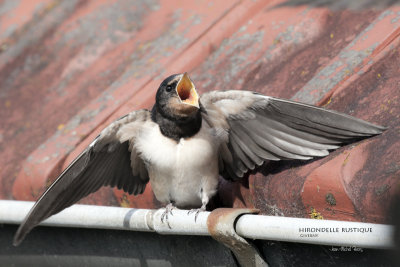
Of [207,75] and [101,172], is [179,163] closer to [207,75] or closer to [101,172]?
[101,172]

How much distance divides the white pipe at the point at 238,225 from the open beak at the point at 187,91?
0.49 meters

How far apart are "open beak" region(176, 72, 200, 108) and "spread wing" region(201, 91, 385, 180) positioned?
0.04 metres

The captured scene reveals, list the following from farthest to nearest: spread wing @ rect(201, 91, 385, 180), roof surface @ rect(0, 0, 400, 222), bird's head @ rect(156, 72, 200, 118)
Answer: bird's head @ rect(156, 72, 200, 118) < spread wing @ rect(201, 91, 385, 180) < roof surface @ rect(0, 0, 400, 222)

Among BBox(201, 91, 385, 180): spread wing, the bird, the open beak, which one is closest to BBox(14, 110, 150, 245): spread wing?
the bird

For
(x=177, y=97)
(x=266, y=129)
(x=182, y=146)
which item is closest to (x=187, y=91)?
(x=177, y=97)

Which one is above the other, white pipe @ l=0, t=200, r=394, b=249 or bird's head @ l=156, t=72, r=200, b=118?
bird's head @ l=156, t=72, r=200, b=118

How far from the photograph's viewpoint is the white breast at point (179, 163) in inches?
104

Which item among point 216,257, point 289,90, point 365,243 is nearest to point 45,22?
point 289,90

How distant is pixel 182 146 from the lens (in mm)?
2682

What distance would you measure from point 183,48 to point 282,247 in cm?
138

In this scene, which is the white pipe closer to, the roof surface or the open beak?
the roof surface

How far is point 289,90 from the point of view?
2516mm

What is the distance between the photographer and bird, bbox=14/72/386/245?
2455 millimetres

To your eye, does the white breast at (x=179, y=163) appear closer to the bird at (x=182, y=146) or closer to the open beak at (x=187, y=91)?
the bird at (x=182, y=146)
